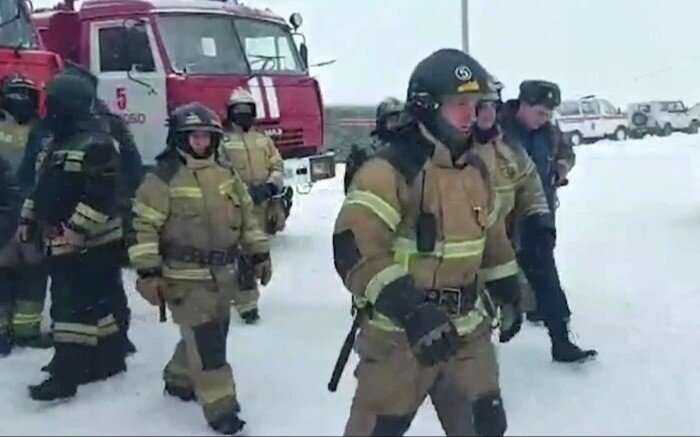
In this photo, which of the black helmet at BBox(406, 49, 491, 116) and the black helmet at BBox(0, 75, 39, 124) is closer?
the black helmet at BBox(406, 49, 491, 116)

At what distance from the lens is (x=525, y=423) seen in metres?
5.25

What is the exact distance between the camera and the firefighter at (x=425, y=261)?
3.43 metres

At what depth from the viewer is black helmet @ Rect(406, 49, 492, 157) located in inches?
139

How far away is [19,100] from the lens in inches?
274

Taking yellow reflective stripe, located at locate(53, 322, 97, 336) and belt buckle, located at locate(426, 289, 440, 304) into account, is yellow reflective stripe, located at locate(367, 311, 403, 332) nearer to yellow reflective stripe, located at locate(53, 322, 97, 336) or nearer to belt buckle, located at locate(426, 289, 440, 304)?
belt buckle, located at locate(426, 289, 440, 304)

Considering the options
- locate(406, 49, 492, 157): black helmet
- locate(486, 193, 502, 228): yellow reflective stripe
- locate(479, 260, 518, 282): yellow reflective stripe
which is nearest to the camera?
locate(406, 49, 492, 157): black helmet

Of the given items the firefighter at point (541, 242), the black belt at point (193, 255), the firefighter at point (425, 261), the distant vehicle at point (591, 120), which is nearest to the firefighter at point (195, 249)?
the black belt at point (193, 255)

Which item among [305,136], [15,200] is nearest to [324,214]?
[305,136]

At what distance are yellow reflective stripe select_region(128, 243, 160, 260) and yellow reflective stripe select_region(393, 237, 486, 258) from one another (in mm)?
1768

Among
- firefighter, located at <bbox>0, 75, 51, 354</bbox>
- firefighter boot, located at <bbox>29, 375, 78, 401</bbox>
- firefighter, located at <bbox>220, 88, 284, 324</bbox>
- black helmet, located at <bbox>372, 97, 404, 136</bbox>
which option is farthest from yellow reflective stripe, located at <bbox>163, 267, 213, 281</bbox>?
firefighter, located at <bbox>220, 88, 284, 324</bbox>

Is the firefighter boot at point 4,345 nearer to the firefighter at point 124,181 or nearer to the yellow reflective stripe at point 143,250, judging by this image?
the firefighter at point 124,181

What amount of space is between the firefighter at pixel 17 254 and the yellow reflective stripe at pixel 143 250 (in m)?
1.77

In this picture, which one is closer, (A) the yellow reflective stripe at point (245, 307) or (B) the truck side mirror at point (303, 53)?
(A) the yellow reflective stripe at point (245, 307)

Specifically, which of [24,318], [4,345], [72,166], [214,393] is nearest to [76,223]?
[72,166]
